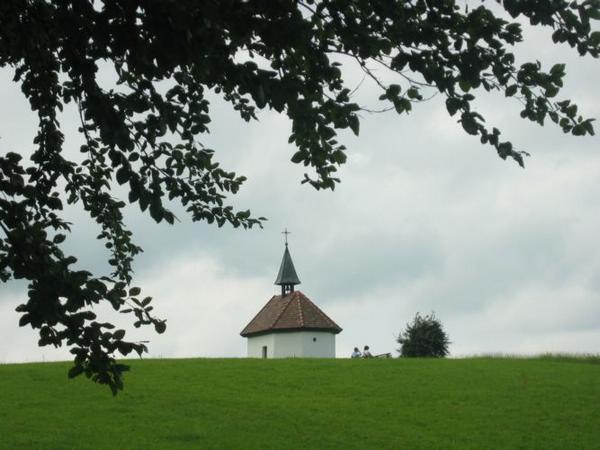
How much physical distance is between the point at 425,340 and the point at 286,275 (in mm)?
17154

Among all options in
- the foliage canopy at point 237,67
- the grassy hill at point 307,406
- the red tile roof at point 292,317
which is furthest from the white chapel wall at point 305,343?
the foliage canopy at point 237,67

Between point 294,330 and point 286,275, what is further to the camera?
point 286,275

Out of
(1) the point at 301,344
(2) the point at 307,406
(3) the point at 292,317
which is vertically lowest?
(2) the point at 307,406

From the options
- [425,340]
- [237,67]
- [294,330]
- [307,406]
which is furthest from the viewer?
[294,330]

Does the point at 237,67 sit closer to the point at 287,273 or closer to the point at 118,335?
the point at 118,335

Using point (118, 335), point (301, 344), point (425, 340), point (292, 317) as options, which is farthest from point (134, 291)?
point (292, 317)

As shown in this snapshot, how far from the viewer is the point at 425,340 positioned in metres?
43.6

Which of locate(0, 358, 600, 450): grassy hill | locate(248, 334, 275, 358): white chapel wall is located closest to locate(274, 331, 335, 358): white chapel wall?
locate(248, 334, 275, 358): white chapel wall

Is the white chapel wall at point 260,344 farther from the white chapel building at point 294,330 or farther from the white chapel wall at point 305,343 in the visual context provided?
the white chapel wall at point 305,343

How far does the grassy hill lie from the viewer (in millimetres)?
18125

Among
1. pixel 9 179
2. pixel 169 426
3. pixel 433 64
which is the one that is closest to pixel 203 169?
pixel 9 179

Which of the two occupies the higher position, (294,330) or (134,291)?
(294,330)

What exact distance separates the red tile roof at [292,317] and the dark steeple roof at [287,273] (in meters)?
1.36

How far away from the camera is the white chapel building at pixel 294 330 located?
175 ft
